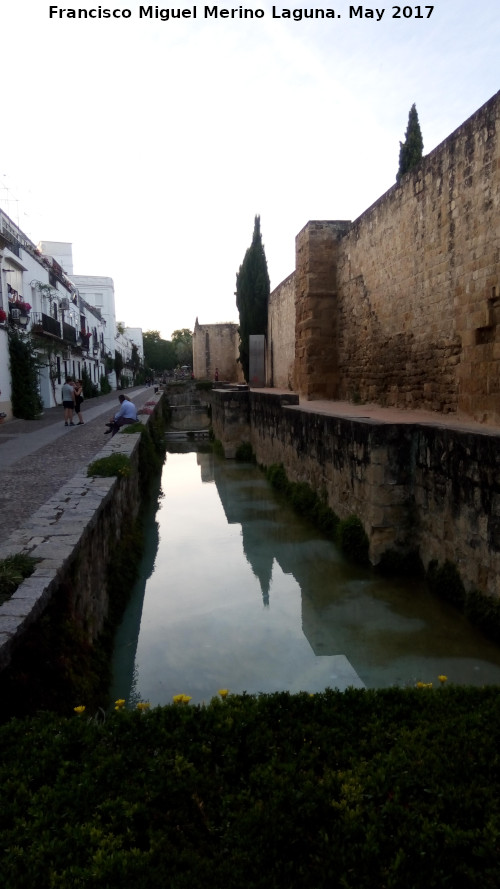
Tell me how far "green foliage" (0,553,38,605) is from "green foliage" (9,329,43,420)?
49.1 ft

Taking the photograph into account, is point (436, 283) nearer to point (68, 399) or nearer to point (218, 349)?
point (68, 399)

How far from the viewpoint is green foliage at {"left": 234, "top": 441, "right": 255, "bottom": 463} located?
1616 cm

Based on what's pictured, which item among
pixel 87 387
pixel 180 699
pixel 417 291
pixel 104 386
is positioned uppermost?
pixel 417 291

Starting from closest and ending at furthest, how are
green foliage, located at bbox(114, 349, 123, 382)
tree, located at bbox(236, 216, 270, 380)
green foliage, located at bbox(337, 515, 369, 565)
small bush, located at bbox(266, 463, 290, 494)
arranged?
green foliage, located at bbox(337, 515, 369, 565) → small bush, located at bbox(266, 463, 290, 494) → tree, located at bbox(236, 216, 270, 380) → green foliage, located at bbox(114, 349, 123, 382)

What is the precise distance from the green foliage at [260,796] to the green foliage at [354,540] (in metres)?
4.16

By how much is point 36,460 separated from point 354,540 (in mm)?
5003

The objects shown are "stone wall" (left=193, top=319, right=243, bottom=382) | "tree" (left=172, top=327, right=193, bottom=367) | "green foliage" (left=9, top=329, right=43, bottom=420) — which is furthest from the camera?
"tree" (left=172, top=327, right=193, bottom=367)

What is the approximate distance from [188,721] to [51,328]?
76.7ft

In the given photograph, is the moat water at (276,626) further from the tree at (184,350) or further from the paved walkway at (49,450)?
the tree at (184,350)

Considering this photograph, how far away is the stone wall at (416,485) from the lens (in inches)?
194

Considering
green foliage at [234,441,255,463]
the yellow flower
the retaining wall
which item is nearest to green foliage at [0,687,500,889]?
the yellow flower

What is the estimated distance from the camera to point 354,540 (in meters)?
6.98

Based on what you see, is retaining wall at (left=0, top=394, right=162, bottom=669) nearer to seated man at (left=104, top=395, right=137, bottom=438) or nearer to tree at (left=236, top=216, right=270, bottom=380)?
seated man at (left=104, top=395, right=137, bottom=438)

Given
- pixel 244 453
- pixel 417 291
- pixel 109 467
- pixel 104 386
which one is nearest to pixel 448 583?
pixel 109 467
